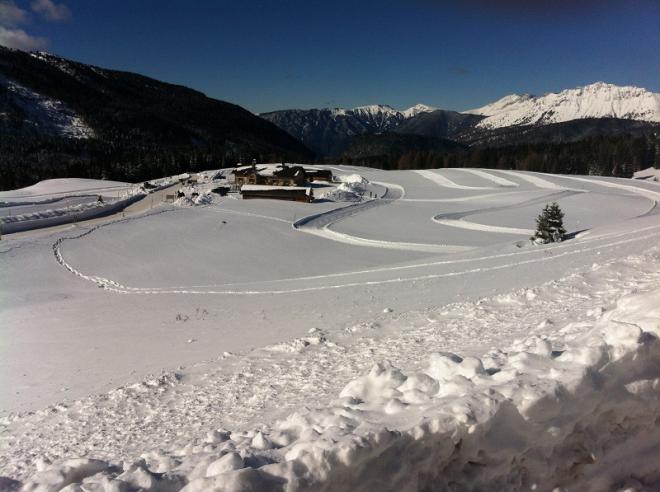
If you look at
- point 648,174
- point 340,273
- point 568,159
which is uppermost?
point 568,159

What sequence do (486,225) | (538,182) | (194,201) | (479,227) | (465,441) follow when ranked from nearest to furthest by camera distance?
(465,441) → (479,227) → (486,225) → (194,201) → (538,182)

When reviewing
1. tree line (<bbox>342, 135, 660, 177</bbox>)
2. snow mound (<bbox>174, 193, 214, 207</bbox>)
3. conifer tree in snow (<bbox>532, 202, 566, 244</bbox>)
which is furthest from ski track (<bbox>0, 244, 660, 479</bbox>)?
tree line (<bbox>342, 135, 660, 177</bbox>)

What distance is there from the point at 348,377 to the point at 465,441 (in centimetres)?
358

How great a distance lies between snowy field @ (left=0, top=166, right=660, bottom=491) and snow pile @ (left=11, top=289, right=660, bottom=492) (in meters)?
0.02

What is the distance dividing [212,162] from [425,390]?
392 feet

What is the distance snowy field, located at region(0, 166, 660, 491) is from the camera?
13.8 feet

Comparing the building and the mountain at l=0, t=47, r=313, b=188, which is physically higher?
the mountain at l=0, t=47, r=313, b=188

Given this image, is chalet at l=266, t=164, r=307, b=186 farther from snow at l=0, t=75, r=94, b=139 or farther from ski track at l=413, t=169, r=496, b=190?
snow at l=0, t=75, r=94, b=139

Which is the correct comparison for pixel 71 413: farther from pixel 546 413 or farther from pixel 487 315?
pixel 487 315

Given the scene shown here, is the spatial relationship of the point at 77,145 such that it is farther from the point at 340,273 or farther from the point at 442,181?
the point at 340,273

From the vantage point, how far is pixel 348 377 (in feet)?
25.1

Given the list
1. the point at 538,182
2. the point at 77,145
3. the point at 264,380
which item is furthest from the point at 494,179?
the point at 77,145

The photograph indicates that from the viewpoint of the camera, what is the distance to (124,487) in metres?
3.84

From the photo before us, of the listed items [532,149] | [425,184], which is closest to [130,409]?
[425,184]
